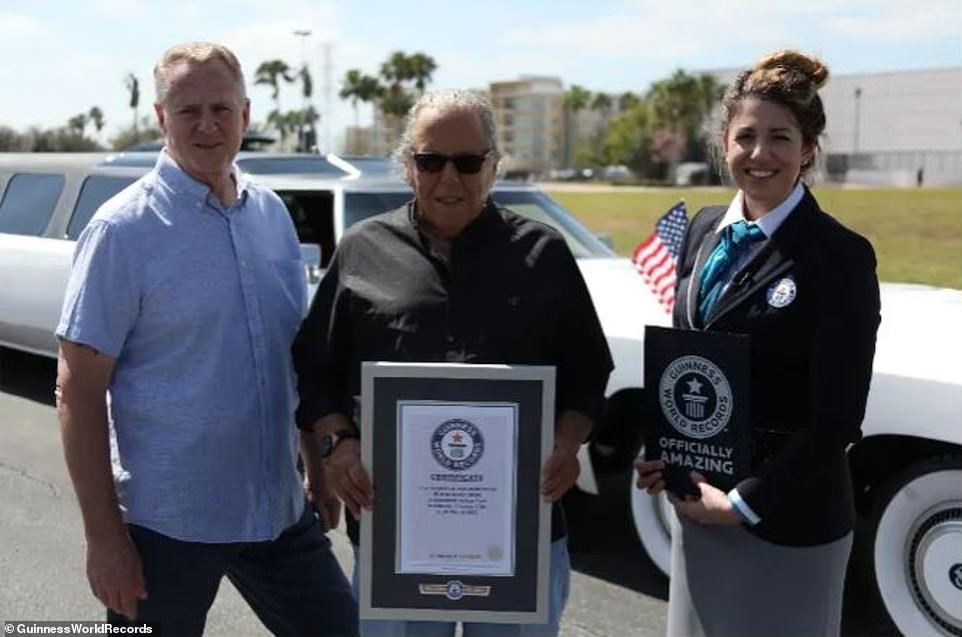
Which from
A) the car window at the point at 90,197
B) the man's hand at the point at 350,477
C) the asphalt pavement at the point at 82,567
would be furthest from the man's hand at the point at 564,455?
the car window at the point at 90,197

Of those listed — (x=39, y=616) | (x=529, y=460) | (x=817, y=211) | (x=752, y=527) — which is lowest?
(x=39, y=616)

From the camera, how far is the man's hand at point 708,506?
2.26 meters

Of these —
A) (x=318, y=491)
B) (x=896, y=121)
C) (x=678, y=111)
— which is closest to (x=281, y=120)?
(x=318, y=491)

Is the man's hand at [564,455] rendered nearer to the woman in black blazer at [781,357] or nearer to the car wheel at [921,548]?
the woman in black blazer at [781,357]

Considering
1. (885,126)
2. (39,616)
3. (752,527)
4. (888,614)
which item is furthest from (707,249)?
(885,126)

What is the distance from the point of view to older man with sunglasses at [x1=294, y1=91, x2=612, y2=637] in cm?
227

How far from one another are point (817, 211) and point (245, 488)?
4.49 feet

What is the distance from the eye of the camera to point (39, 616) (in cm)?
416

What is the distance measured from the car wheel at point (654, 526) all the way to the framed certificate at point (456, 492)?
7.05 ft

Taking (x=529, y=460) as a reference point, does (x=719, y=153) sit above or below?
above

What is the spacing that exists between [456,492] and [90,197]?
627 centimetres

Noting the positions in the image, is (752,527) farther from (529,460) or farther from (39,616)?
(39,616)

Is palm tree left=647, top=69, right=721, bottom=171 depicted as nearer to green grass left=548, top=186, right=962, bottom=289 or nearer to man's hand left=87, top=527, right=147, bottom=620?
green grass left=548, top=186, right=962, bottom=289

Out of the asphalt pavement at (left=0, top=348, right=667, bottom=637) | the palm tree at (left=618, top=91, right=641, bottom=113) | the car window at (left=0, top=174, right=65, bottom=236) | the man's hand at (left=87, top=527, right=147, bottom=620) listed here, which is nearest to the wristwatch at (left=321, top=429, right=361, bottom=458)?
the man's hand at (left=87, top=527, right=147, bottom=620)
